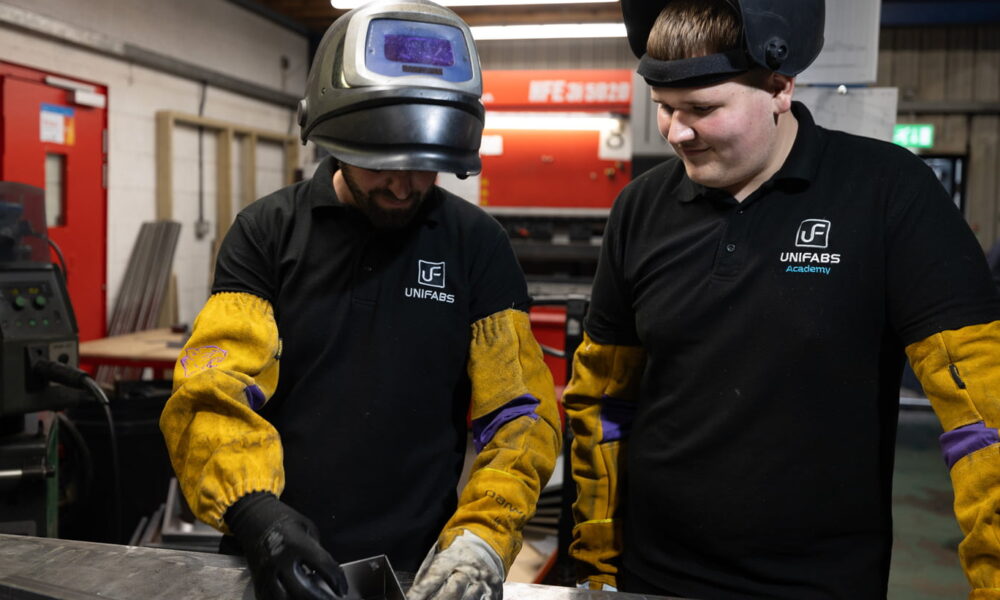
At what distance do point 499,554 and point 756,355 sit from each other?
44cm

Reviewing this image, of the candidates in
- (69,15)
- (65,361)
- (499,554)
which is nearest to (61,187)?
(69,15)

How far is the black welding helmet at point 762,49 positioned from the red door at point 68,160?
14.4 feet

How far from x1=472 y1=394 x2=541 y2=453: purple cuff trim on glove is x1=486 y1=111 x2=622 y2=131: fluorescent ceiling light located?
444 cm

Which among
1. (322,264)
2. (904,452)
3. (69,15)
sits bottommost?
(904,452)

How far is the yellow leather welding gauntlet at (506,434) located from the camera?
115 centimetres

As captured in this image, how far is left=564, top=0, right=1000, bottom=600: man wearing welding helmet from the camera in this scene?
1031 mm

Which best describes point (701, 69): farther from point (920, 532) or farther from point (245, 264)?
point (920, 532)

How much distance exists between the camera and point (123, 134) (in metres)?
5.36

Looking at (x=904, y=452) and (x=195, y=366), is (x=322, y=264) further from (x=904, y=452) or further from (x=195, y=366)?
(x=904, y=452)

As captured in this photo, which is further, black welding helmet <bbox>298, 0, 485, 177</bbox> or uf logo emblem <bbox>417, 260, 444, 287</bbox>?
uf logo emblem <bbox>417, 260, 444, 287</bbox>

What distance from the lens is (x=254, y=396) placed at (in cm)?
116

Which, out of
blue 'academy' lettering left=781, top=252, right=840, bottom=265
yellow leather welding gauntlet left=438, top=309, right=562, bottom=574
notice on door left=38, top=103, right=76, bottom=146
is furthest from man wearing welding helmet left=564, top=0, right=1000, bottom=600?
notice on door left=38, top=103, right=76, bottom=146

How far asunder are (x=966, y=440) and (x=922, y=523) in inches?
110

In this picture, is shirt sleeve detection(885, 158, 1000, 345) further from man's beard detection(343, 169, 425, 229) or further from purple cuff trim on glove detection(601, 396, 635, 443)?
man's beard detection(343, 169, 425, 229)
